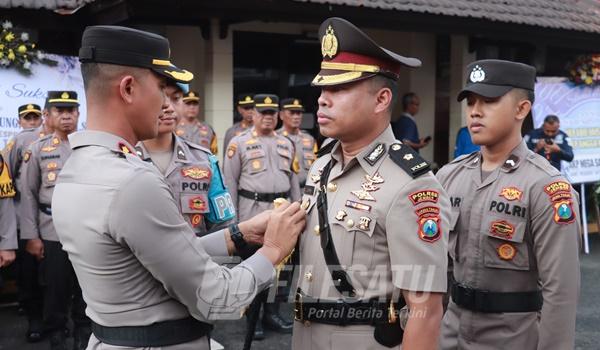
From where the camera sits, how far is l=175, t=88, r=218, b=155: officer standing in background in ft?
25.5

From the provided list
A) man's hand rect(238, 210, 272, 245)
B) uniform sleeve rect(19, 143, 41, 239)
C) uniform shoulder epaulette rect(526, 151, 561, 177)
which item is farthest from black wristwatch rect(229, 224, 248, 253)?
uniform sleeve rect(19, 143, 41, 239)

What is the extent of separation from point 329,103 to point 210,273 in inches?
29.7

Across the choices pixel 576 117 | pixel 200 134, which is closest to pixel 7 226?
pixel 200 134

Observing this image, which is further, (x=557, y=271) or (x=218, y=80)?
(x=218, y=80)

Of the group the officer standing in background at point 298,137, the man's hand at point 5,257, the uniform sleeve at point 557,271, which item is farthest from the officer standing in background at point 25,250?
the uniform sleeve at point 557,271

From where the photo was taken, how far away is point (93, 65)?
192 cm

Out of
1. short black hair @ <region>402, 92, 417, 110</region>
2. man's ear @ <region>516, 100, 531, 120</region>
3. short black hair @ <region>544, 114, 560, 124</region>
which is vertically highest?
short black hair @ <region>402, 92, 417, 110</region>

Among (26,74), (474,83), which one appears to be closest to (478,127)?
(474,83)

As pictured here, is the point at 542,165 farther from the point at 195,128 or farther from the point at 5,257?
the point at 195,128

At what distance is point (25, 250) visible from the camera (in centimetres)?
576

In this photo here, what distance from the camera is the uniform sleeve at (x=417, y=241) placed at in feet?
6.61

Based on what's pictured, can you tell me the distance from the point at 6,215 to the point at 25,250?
92 cm

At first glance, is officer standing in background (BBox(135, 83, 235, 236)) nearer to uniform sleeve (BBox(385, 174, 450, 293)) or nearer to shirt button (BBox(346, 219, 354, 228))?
shirt button (BBox(346, 219, 354, 228))

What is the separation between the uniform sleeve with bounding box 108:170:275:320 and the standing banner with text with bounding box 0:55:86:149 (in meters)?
5.16
